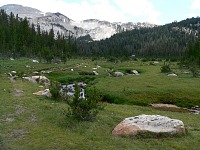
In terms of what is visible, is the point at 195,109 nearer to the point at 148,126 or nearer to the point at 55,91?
the point at 55,91

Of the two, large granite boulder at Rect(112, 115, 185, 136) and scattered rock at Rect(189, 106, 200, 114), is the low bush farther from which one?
large granite boulder at Rect(112, 115, 185, 136)

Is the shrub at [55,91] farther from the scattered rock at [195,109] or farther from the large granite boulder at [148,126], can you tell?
the scattered rock at [195,109]

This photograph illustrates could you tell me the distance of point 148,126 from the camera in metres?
19.3

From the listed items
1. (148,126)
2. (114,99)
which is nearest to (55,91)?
(114,99)

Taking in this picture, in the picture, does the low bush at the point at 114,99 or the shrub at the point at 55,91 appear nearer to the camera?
the shrub at the point at 55,91

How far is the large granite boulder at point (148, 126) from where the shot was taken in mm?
19000

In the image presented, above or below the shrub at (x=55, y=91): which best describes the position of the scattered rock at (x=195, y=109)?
below

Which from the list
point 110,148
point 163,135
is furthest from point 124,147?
point 163,135

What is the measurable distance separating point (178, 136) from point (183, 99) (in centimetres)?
2591

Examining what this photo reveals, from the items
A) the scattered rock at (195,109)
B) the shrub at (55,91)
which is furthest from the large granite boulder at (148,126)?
the scattered rock at (195,109)

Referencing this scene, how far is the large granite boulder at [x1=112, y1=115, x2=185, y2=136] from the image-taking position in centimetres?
1900

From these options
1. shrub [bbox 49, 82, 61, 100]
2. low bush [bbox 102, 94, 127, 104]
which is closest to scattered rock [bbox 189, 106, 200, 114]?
low bush [bbox 102, 94, 127, 104]

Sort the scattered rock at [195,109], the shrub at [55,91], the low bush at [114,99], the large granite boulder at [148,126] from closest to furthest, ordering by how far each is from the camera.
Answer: the large granite boulder at [148,126] → the shrub at [55,91] → the scattered rock at [195,109] → the low bush at [114,99]

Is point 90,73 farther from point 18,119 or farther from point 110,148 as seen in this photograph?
point 110,148
